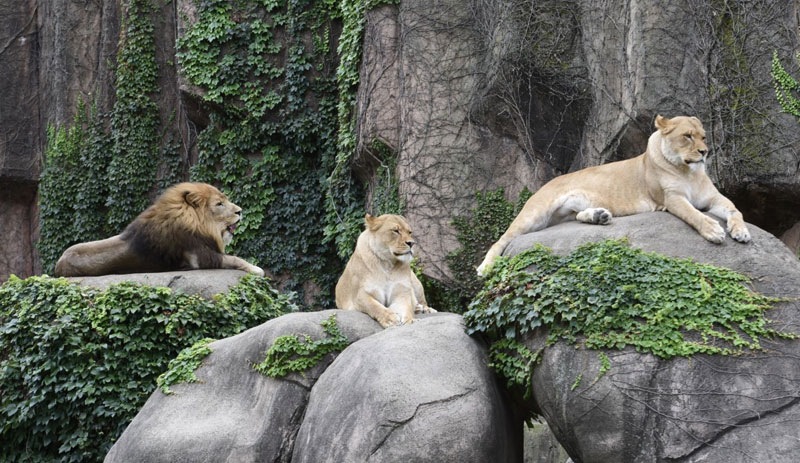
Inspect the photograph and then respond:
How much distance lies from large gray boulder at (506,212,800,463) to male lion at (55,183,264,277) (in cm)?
584

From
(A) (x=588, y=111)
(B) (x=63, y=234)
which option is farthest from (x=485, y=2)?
(B) (x=63, y=234)

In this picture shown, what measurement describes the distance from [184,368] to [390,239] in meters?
2.52

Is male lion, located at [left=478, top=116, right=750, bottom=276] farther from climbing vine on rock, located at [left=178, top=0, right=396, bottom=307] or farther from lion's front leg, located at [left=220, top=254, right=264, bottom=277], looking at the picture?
climbing vine on rock, located at [left=178, top=0, right=396, bottom=307]

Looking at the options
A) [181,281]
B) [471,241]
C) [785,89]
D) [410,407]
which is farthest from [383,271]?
[785,89]

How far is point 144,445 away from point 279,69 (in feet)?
35.7

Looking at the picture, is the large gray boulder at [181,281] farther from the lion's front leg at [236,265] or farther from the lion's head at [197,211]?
the lion's head at [197,211]

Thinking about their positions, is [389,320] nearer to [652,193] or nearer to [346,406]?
[346,406]

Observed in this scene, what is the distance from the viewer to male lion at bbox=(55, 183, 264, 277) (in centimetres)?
1170

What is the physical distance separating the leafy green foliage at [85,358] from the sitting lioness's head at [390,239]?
271 centimetres

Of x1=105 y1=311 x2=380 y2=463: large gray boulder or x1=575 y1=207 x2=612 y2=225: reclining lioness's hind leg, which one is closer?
x1=105 y1=311 x2=380 y2=463: large gray boulder

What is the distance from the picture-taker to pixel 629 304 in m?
7.38

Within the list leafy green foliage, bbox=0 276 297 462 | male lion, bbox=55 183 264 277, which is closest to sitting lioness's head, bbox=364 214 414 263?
leafy green foliage, bbox=0 276 297 462

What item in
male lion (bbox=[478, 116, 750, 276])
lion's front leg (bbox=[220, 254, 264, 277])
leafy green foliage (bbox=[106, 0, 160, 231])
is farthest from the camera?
leafy green foliage (bbox=[106, 0, 160, 231])

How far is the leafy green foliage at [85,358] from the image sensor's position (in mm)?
10750
